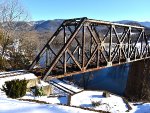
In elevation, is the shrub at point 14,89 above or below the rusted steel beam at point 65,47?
below

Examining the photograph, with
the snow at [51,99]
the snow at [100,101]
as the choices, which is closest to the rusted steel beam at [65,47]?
the snow at [51,99]

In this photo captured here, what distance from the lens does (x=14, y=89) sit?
11938 mm

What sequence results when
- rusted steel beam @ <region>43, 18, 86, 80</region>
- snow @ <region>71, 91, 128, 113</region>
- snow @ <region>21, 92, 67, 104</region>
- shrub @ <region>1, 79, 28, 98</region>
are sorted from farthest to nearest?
rusted steel beam @ <region>43, 18, 86, 80</region>
snow @ <region>71, 91, 128, 113</region>
snow @ <region>21, 92, 67, 104</region>
shrub @ <region>1, 79, 28, 98</region>

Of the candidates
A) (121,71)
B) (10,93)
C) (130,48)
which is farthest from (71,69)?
(121,71)

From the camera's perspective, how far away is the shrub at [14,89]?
12.0 metres

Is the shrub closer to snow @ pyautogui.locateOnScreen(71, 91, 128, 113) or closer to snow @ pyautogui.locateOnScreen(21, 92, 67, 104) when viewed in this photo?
snow @ pyautogui.locateOnScreen(21, 92, 67, 104)

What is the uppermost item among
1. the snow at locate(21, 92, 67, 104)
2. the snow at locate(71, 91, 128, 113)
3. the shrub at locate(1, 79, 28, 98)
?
the shrub at locate(1, 79, 28, 98)

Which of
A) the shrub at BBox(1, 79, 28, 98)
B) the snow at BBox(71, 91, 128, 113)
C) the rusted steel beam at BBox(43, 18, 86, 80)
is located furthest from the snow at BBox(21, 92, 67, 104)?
the rusted steel beam at BBox(43, 18, 86, 80)

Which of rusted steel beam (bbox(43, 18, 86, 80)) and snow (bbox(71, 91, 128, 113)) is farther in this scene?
rusted steel beam (bbox(43, 18, 86, 80))

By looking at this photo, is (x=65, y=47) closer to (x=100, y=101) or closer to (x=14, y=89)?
(x=100, y=101)

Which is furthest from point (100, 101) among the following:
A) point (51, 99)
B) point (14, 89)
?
point (14, 89)

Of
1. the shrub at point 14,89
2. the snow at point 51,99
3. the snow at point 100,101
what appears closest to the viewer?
the shrub at point 14,89

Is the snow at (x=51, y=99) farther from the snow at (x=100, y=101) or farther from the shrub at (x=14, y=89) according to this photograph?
the shrub at (x=14, y=89)

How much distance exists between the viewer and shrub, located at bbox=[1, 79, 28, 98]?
12.0 metres
